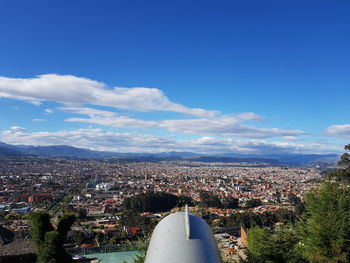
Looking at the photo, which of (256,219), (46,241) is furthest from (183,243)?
(256,219)

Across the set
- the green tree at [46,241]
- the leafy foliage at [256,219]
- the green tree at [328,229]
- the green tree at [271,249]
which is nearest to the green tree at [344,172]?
the green tree at [328,229]

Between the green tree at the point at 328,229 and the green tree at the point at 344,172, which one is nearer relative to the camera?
the green tree at the point at 328,229

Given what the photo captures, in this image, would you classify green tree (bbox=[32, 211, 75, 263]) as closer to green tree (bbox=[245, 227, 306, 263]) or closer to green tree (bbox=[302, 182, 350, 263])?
green tree (bbox=[245, 227, 306, 263])

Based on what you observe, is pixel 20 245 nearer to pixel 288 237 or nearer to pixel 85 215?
pixel 288 237

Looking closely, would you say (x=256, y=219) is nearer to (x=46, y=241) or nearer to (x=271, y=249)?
(x=271, y=249)

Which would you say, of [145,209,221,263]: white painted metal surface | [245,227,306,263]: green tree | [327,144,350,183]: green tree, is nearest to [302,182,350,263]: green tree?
[245,227,306,263]: green tree

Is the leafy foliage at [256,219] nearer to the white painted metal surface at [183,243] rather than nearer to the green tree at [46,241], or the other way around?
the green tree at [46,241]
